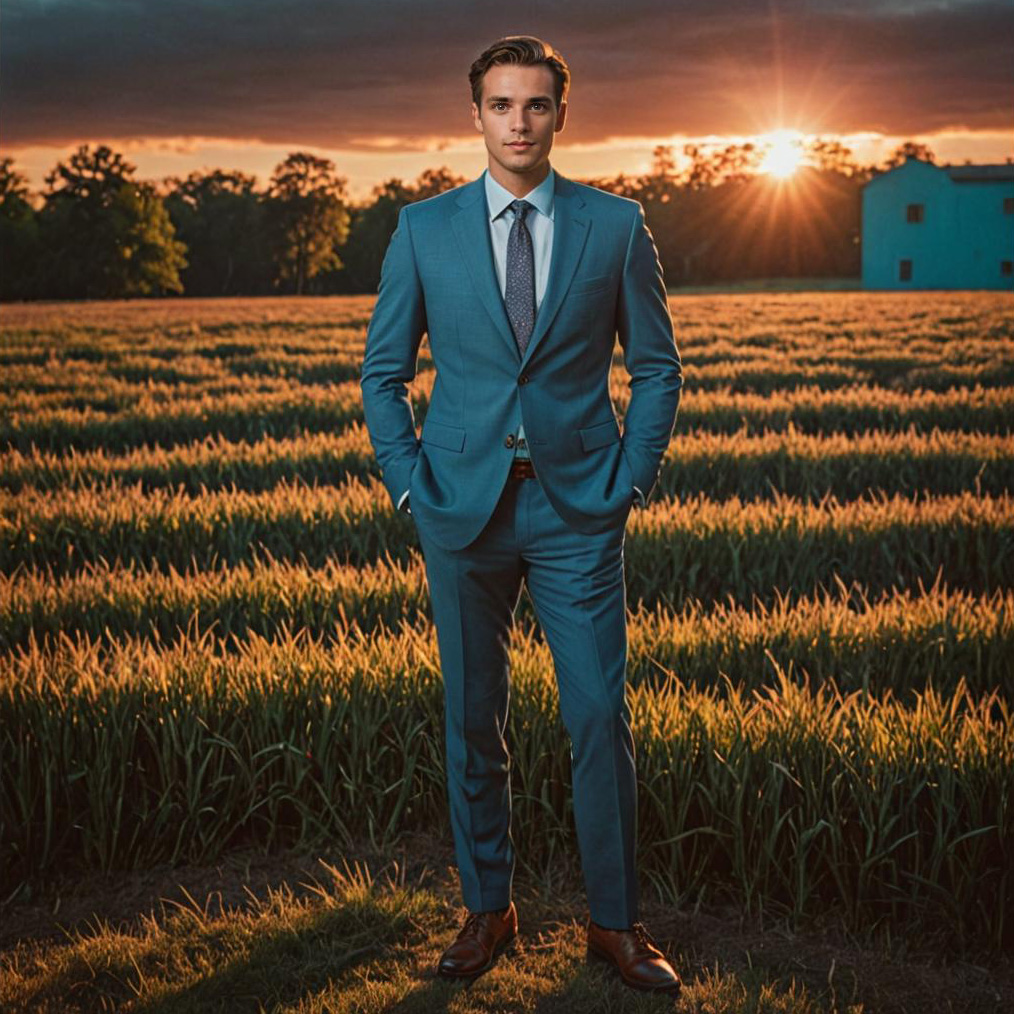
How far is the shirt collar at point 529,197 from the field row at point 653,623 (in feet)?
5.84

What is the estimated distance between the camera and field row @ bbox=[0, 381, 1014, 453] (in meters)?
10.8

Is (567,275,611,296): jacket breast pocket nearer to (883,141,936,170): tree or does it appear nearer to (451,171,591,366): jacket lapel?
(451,171,591,366): jacket lapel

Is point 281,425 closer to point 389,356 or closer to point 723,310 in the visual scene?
point 389,356

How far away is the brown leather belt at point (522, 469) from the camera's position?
8.58 feet

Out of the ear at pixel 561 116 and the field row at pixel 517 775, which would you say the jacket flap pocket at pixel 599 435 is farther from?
the field row at pixel 517 775

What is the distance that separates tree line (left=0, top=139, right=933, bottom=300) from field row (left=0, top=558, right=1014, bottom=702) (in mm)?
42391

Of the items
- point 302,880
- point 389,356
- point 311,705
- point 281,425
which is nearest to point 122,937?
point 302,880

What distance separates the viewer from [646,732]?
11.1 feet

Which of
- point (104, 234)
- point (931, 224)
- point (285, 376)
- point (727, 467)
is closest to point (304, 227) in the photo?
point (104, 234)

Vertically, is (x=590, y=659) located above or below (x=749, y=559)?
above

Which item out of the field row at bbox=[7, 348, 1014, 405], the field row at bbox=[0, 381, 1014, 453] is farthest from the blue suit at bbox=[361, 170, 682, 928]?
the field row at bbox=[7, 348, 1014, 405]

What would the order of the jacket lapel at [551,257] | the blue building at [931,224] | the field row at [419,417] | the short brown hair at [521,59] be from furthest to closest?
the blue building at [931,224] → the field row at [419,417] → the jacket lapel at [551,257] → the short brown hair at [521,59]

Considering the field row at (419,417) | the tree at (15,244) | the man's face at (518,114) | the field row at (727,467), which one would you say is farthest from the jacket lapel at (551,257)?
the tree at (15,244)

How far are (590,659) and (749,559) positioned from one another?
142 inches
